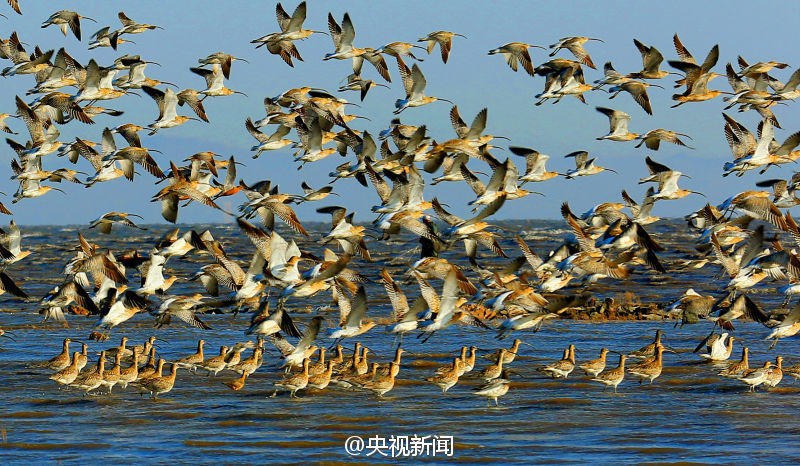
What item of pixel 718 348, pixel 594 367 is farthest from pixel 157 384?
pixel 718 348

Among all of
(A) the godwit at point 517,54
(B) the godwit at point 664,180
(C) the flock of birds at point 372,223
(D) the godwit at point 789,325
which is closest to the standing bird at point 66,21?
(C) the flock of birds at point 372,223

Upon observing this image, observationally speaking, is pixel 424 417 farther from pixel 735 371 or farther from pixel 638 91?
pixel 638 91

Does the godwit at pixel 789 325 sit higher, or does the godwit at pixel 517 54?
the godwit at pixel 517 54

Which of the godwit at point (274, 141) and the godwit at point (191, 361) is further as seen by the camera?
the godwit at point (274, 141)

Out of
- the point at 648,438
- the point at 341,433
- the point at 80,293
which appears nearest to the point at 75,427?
the point at 341,433

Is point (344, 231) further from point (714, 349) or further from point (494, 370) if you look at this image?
point (714, 349)

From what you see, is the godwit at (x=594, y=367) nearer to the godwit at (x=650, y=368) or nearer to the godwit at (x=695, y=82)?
the godwit at (x=650, y=368)

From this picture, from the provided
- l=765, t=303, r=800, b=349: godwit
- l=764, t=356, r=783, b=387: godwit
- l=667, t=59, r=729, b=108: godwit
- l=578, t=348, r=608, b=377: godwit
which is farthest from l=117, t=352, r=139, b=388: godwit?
l=667, t=59, r=729, b=108: godwit

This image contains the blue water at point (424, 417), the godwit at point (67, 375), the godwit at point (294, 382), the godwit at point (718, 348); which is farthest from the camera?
the godwit at point (718, 348)

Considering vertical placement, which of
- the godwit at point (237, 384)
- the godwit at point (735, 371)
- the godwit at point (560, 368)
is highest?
the godwit at point (735, 371)

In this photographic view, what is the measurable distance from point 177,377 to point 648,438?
8.95 m

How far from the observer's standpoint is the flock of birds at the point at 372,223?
2000 cm

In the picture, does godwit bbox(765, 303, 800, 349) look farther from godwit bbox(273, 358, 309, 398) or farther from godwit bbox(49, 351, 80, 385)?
godwit bbox(49, 351, 80, 385)

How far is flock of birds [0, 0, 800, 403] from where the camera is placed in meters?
20.0
